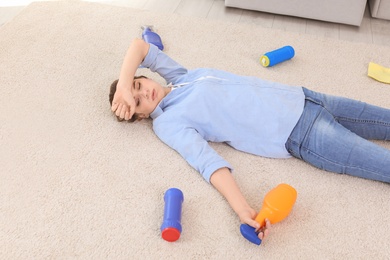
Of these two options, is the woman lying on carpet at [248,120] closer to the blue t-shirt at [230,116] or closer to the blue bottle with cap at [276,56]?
the blue t-shirt at [230,116]

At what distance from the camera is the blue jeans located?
146 cm

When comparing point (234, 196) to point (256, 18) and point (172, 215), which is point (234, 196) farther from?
point (256, 18)

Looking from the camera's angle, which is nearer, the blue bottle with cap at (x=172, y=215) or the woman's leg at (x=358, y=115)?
the blue bottle with cap at (x=172, y=215)

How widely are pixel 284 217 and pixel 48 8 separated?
1701 millimetres

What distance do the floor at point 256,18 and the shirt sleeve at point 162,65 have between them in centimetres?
84

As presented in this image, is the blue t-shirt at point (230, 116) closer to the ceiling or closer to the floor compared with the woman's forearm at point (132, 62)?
closer to the floor

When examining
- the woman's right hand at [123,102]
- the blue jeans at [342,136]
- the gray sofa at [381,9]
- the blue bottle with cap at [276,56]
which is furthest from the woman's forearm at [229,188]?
the gray sofa at [381,9]

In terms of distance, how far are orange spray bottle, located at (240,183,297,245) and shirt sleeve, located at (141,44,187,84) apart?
0.60 meters

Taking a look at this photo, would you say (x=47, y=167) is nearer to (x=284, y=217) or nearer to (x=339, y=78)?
(x=284, y=217)

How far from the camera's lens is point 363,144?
1472 millimetres

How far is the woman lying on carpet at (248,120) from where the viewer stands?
147cm

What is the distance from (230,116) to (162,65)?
1.09ft

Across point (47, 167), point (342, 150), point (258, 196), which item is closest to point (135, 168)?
point (47, 167)


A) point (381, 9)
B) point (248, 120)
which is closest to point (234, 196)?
point (248, 120)
